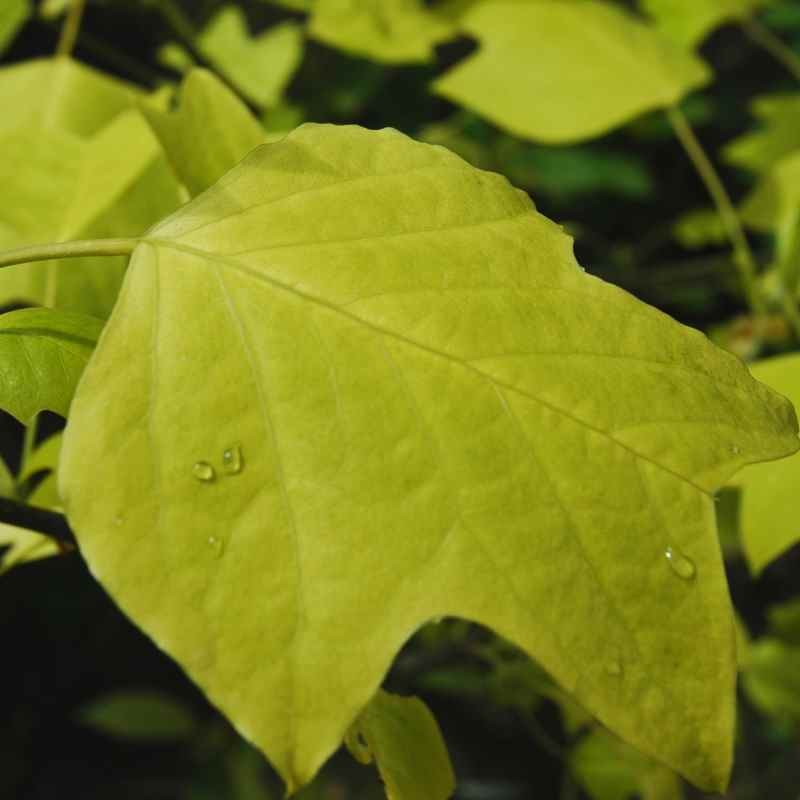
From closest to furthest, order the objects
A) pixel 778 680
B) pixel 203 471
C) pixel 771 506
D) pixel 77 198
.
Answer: pixel 203 471
pixel 771 506
pixel 77 198
pixel 778 680

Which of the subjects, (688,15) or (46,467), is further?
(688,15)

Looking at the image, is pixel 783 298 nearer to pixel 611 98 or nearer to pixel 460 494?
pixel 611 98

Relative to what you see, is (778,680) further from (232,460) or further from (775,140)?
(232,460)

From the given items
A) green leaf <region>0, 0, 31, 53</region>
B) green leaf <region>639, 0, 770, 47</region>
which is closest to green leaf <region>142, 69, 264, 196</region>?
green leaf <region>0, 0, 31, 53</region>

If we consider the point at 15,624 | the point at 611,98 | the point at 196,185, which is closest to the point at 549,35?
the point at 611,98

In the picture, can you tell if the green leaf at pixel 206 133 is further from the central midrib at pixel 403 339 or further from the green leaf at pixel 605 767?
the green leaf at pixel 605 767

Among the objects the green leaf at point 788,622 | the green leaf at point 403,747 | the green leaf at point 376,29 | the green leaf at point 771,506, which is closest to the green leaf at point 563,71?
the green leaf at point 376,29

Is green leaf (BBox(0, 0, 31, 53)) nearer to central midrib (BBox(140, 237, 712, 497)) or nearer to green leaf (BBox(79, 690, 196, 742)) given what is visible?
central midrib (BBox(140, 237, 712, 497))

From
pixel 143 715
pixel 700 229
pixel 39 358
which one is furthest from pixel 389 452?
pixel 143 715
